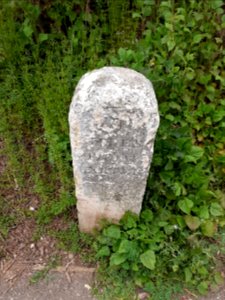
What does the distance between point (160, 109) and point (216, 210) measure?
0.83m

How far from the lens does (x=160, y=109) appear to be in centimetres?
310

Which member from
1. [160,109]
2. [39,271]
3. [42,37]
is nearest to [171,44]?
[160,109]

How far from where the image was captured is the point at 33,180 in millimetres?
3117

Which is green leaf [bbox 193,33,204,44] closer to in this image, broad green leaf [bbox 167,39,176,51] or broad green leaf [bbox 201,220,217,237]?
broad green leaf [bbox 167,39,176,51]

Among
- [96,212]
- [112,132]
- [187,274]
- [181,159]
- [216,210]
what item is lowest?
[187,274]

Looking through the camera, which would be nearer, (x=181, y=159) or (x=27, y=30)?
(x=181, y=159)

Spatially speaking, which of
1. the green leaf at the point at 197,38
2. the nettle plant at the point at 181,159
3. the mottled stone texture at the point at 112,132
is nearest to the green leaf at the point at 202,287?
the nettle plant at the point at 181,159

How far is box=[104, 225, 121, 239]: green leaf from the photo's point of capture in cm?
268

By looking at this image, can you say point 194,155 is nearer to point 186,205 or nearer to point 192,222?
point 186,205

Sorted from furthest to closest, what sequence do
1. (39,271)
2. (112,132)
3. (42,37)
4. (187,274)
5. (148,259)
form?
(42,37), (39,271), (187,274), (148,259), (112,132)

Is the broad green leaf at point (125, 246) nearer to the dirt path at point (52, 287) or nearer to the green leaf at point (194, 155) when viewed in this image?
the dirt path at point (52, 287)

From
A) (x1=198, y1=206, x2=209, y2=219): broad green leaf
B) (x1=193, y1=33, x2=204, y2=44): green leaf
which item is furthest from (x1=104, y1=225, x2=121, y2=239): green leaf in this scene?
(x1=193, y1=33, x2=204, y2=44): green leaf

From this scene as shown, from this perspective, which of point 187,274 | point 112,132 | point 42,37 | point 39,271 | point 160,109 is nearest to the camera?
point 112,132

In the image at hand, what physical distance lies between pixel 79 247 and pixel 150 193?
2.01ft
